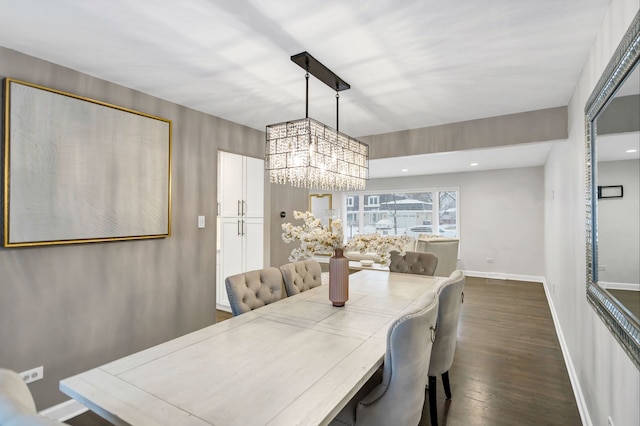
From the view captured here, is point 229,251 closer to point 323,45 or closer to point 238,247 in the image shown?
point 238,247

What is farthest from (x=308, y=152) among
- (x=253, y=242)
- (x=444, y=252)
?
(x=444, y=252)

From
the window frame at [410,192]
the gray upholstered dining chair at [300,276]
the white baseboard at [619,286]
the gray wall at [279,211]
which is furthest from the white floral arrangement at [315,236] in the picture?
the window frame at [410,192]

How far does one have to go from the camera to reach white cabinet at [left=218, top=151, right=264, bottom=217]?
14.5 feet

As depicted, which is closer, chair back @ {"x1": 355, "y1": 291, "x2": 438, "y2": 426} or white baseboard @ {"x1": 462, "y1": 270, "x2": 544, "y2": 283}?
chair back @ {"x1": 355, "y1": 291, "x2": 438, "y2": 426}

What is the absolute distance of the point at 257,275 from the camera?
232 cm

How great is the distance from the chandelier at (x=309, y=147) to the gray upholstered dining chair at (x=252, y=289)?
73cm

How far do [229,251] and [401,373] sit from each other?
3724 millimetres

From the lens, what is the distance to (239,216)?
460 centimetres

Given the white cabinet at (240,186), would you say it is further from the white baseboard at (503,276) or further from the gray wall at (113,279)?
the white baseboard at (503,276)

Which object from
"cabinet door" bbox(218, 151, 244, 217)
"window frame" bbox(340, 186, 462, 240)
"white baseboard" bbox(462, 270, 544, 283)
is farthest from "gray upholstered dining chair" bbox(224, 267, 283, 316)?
"white baseboard" bbox(462, 270, 544, 283)

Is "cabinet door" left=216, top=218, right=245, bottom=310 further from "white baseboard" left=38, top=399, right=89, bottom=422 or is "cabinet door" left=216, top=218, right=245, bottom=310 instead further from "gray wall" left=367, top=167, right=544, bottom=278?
"gray wall" left=367, top=167, right=544, bottom=278

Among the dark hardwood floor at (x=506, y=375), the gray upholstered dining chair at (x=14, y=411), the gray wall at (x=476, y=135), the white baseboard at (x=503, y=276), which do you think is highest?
the gray wall at (x=476, y=135)

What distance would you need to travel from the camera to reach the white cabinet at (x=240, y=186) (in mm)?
4422

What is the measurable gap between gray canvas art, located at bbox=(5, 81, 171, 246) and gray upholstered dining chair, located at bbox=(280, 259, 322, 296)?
1148 mm
